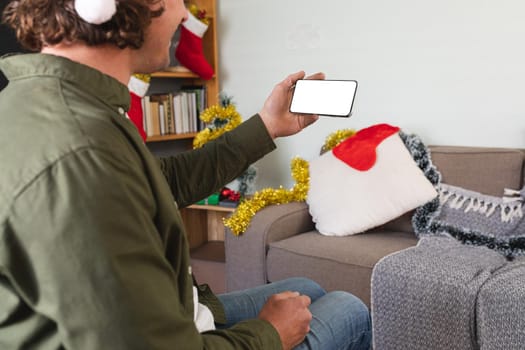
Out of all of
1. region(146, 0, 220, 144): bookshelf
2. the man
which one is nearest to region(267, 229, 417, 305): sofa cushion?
the man

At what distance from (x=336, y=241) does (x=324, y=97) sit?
0.91 m

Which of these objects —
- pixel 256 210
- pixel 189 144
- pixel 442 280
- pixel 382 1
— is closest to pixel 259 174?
pixel 189 144

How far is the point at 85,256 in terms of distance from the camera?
19.0 inches

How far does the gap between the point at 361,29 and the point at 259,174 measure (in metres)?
1.01

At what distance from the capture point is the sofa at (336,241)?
5.87 ft

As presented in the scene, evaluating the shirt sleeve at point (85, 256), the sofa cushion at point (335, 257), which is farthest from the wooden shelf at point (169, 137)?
the shirt sleeve at point (85, 256)

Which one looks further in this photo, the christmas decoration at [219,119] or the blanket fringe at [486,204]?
the christmas decoration at [219,119]

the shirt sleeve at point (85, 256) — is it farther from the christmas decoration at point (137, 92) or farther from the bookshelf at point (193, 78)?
the bookshelf at point (193, 78)

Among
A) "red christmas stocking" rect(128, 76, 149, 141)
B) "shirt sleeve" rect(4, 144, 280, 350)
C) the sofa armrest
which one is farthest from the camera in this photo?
"red christmas stocking" rect(128, 76, 149, 141)

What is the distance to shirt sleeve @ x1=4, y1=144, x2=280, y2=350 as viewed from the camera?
49 centimetres

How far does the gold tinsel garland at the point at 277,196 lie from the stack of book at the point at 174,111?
904mm

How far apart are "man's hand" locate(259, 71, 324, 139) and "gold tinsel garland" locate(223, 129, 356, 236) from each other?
0.91 meters

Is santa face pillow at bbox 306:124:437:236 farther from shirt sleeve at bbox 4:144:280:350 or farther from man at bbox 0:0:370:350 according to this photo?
shirt sleeve at bbox 4:144:280:350

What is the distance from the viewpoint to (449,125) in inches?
92.4
